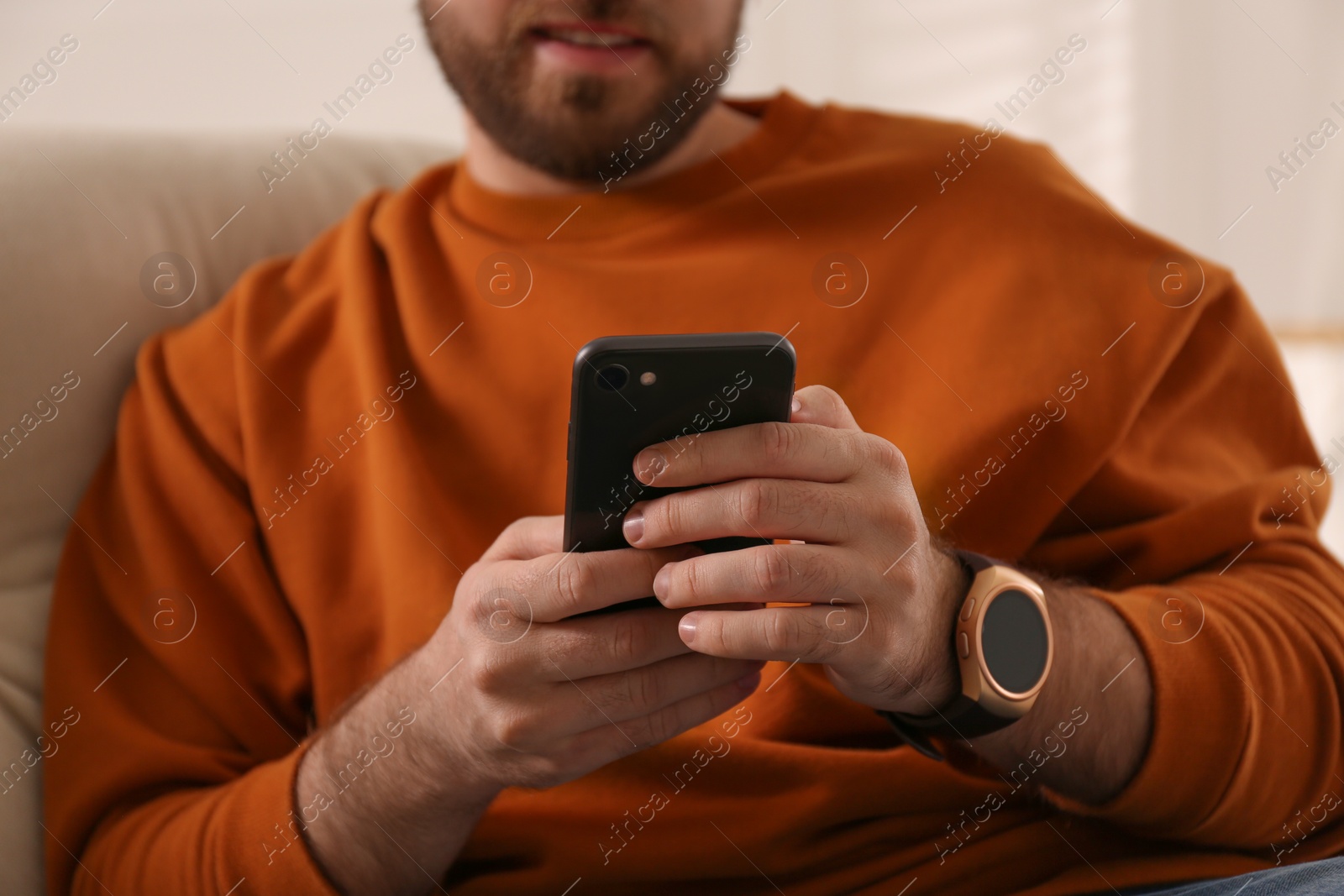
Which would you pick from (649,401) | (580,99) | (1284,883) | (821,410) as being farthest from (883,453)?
(580,99)

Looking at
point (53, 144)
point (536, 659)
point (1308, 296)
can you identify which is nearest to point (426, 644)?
point (536, 659)

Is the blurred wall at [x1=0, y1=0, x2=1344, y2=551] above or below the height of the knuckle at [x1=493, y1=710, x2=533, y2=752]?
above

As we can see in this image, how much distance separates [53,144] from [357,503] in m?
0.47

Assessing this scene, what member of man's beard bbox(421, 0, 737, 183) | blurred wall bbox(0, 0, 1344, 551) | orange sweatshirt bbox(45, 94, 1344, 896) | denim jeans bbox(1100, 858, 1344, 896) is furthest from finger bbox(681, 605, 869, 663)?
blurred wall bbox(0, 0, 1344, 551)

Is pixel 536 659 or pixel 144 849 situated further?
pixel 144 849

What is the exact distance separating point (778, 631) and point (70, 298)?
77 centimetres

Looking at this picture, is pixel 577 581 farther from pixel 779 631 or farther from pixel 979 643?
pixel 979 643

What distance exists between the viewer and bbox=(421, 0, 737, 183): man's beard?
0.94m

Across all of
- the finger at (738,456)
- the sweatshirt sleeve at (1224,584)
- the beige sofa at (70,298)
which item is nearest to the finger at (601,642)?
the finger at (738,456)

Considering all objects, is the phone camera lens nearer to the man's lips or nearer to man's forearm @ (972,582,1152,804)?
man's forearm @ (972,582,1152,804)

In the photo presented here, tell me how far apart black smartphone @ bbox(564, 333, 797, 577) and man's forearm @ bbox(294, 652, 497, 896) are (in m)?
0.22

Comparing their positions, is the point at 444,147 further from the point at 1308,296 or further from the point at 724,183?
the point at 1308,296

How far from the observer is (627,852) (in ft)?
2.45

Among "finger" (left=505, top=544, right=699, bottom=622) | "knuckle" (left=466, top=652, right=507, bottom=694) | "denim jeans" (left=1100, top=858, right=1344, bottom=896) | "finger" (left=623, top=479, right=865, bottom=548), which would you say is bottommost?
"denim jeans" (left=1100, top=858, right=1344, bottom=896)
